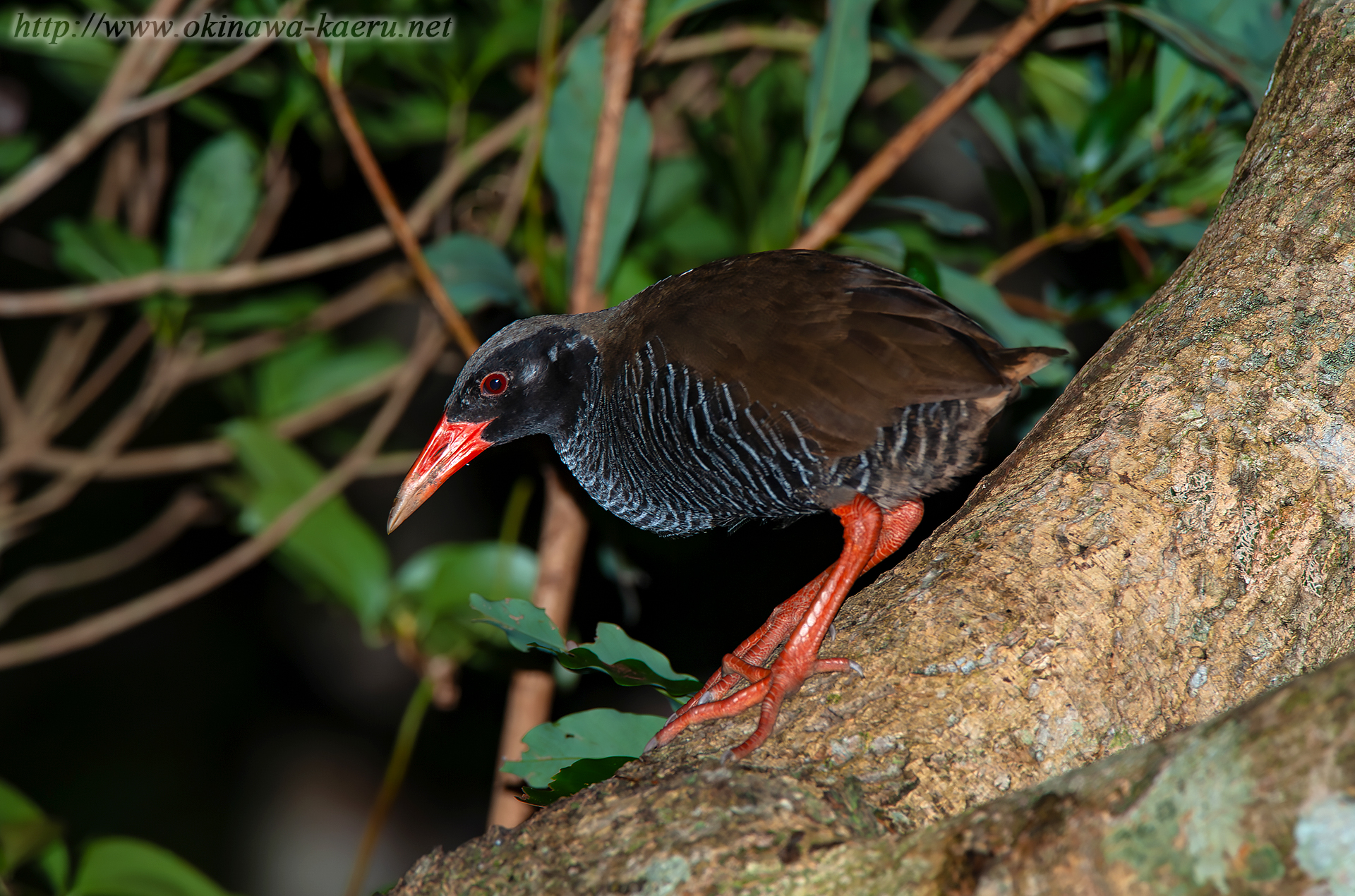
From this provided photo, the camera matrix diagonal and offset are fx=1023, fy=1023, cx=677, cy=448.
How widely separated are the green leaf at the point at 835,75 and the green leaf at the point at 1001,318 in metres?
0.42

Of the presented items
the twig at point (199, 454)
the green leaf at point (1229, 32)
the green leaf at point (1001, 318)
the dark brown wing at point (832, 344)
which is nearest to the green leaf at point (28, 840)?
the twig at point (199, 454)

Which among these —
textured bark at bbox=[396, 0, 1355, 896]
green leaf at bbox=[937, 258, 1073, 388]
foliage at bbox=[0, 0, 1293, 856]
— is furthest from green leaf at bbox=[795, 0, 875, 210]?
textured bark at bbox=[396, 0, 1355, 896]

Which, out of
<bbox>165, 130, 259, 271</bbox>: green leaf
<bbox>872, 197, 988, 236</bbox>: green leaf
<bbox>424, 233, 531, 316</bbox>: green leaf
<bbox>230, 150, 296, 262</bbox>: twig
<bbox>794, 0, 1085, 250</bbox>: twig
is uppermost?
<bbox>230, 150, 296, 262</bbox>: twig

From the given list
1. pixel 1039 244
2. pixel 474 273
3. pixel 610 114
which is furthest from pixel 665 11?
pixel 1039 244

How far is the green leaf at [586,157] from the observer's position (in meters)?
2.61

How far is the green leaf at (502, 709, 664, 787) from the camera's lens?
174 cm

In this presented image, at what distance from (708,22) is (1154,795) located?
3.14 m

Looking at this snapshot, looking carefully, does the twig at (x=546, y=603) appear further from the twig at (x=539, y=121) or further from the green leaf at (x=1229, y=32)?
the green leaf at (x=1229, y=32)

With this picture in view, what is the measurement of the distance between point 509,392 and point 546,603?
21.4 inches

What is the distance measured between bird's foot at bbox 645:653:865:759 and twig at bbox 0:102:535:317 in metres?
1.87

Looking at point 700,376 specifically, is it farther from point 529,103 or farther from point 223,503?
point 223,503

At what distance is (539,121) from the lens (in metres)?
2.87

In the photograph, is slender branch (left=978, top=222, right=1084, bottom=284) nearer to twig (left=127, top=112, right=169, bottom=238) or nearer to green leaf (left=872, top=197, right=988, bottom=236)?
green leaf (left=872, top=197, right=988, bottom=236)

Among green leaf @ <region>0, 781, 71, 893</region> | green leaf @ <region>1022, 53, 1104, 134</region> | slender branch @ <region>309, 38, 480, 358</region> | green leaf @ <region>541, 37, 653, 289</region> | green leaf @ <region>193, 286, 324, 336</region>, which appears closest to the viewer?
green leaf @ <region>0, 781, 71, 893</region>
